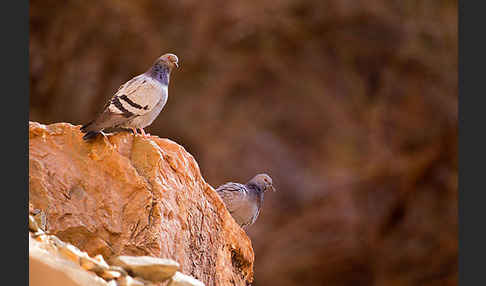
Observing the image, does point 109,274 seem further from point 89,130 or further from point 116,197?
point 89,130

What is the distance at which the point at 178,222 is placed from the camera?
3941 mm

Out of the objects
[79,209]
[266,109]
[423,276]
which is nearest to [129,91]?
[79,209]

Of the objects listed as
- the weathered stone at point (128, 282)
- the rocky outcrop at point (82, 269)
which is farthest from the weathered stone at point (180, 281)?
the weathered stone at point (128, 282)

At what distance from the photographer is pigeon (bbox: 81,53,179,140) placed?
391cm

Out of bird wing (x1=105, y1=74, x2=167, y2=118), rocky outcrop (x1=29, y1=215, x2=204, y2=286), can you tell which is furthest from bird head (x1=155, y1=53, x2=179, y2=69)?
rocky outcrop (x1=29, y1=215, x2=204, y2=286)

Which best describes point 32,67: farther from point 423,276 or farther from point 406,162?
point 423,276

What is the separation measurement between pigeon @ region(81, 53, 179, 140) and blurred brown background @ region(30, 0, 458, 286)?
4.05m

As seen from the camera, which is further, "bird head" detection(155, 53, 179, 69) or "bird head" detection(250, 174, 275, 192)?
"bird head" detection(250, 174, 275, 192)

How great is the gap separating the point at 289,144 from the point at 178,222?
4626mm

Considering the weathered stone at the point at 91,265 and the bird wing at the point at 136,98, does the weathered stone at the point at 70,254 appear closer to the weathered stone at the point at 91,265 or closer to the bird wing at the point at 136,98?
the weathered stone at the point at 91,265

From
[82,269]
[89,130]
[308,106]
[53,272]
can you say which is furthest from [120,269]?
[308,106]

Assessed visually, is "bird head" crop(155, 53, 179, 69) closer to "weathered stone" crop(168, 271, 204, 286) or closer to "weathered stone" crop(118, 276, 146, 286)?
"weathered stone" crop(168, 271, 204, 286)

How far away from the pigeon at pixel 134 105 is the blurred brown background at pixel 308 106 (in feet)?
13.3

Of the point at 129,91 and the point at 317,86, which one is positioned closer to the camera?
the point at 129,91
